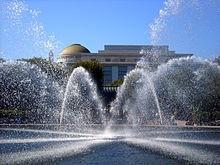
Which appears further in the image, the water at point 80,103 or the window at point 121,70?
the window at point 121,70

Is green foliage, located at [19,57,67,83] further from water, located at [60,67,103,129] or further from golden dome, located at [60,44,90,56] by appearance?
golden dome, located at [60,44,90,56]

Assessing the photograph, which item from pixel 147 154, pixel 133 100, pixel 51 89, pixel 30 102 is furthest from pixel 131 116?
pixel 147 154

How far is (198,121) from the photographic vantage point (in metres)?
30.1

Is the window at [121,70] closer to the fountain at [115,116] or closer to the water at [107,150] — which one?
the fountain at [115,116]

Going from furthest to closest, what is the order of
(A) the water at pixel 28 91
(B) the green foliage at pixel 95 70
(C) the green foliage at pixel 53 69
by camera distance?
(B) the green foliage at pixel 95 70, (C) the green foliage at pixel 53 69, (A) the water at pixel 28 91

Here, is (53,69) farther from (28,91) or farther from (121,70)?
(121,70)

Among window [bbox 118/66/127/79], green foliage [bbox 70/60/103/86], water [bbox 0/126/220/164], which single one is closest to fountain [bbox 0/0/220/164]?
water [bbox 0/126/220/164]

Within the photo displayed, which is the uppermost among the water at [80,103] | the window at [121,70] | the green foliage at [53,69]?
the window at [121,70]

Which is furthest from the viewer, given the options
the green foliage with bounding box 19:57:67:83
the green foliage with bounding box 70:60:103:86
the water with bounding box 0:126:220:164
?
the green foliage with bounding box 70:60:103:86

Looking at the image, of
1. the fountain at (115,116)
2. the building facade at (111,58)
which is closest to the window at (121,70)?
the building facade at (111,58)

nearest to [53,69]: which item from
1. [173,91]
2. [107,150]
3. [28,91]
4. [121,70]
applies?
[28,91]

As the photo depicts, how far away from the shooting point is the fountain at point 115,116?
14172mm

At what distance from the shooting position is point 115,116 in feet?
100

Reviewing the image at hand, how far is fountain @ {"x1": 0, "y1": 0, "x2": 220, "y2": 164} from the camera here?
14.2 m
